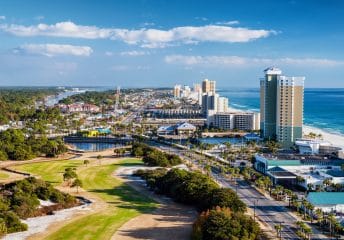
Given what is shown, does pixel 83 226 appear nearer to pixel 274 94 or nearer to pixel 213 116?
pixel 274 94

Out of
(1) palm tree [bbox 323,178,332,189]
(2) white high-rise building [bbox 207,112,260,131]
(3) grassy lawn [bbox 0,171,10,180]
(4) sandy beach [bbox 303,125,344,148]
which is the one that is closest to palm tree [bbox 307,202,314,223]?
(1) palm tree [bbox 323,178,332,189]

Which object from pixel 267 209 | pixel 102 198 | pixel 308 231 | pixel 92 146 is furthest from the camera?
pixel 92 146

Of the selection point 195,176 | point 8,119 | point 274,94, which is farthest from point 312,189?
point 8,119

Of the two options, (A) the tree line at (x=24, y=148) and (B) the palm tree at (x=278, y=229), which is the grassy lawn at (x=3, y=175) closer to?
(A) the tree line at (x=24, y=148)

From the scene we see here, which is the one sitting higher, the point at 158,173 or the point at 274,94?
the point at 274,94

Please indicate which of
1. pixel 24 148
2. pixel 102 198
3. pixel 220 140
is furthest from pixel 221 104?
pixel 102 198

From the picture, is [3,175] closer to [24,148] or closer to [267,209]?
[24,148]
